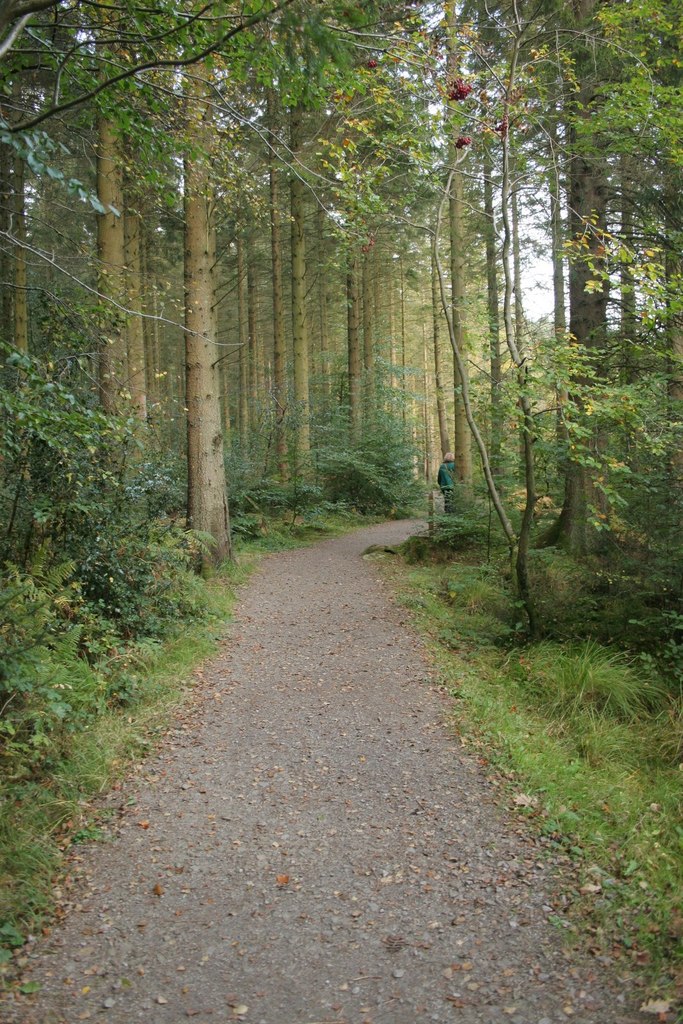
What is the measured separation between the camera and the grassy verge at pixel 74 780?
11.0ft

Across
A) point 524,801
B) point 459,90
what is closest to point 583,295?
point 459,90

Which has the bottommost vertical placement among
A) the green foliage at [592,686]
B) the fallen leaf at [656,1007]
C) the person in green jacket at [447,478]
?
the fallen leaf at [656,1007]

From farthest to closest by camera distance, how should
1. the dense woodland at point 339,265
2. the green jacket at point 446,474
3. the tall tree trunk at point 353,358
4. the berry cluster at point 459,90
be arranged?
the tall tree trunk at point 353,358
the green jacket at point 446,474
the berry cluster at point 459,90
the dense woodland at point 339,265

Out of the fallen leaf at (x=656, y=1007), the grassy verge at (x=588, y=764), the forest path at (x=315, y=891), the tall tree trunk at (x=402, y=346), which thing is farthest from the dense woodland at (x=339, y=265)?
the tall tree trunk at (x=402, y=346)

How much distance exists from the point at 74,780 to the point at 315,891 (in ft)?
6.13

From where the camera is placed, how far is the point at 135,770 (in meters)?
4.66

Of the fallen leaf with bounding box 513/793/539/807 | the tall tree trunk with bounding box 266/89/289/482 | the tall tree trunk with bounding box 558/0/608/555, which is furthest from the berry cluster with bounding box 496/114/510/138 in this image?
the tall tree trunk with bounding box 266/89/289/482

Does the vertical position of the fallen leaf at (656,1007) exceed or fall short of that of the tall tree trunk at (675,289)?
it falls short

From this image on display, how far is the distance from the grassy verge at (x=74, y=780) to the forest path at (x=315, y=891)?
7.3 inches

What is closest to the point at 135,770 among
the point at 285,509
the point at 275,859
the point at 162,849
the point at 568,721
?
the point at 162,849

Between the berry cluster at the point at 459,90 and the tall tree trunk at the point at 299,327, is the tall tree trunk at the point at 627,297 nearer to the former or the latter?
the berry cluster at the point at 459,90

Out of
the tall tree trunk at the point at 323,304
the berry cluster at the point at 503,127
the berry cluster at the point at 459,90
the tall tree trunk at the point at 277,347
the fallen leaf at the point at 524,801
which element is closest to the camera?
the fallen leaf at the point at 524,801

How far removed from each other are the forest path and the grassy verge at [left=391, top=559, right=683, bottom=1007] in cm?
25

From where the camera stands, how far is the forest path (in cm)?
283
